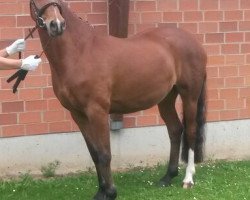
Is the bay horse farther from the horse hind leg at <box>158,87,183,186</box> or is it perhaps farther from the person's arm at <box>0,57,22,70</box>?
the person's arm at <box>0,57,22,70</box>

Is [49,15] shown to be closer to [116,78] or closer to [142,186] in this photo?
[116,78]

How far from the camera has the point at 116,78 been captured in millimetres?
5297

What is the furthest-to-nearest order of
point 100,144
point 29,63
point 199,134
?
1. point 199,134
2. point 100,144
3. point 29,63

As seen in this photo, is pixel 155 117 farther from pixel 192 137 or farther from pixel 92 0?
pixel 92 0

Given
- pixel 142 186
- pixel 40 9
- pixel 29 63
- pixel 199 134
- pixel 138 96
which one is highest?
pixel 40 9

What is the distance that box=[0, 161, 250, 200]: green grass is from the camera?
5.68 m

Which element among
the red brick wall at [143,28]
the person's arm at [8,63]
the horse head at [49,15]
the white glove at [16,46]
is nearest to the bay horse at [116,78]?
the horse head at [49,15]

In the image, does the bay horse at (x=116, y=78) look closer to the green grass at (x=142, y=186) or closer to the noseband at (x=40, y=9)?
the noseband at (x=40, y=9)

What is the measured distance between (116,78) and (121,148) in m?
1.70

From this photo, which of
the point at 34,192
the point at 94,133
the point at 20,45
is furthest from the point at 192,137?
the point at 20,45

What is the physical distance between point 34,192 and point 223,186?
6.32ft

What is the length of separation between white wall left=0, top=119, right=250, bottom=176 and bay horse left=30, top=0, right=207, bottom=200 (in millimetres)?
750

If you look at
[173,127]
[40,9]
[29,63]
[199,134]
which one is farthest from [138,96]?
[40,9]

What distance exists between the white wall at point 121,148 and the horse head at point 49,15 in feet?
6.49
